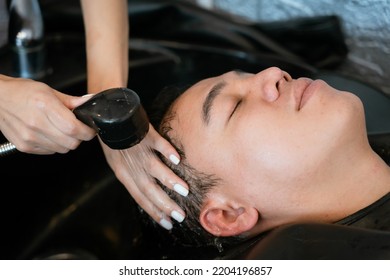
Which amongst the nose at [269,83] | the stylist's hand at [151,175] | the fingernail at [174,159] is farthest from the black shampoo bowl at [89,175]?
the nose at [269,83]

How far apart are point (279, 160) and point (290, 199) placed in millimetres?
92

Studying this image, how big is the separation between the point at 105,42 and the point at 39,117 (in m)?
0.37

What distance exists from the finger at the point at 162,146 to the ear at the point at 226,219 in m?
0.13

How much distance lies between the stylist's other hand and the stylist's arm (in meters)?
0.16

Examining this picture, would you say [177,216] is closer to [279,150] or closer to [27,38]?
[279,150]

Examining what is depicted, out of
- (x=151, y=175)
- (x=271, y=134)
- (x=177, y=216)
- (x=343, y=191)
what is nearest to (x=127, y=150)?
(x=151, y=175)

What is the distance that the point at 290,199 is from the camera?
3.53ft

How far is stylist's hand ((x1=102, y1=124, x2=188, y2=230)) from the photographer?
1104 mm

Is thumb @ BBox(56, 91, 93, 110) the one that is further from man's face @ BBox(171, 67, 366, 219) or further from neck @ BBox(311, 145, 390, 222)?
neck @ BBox(311, 145, 390, 222)

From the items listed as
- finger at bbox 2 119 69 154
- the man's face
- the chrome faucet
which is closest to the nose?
the man's face

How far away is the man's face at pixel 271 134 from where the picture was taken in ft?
3.43

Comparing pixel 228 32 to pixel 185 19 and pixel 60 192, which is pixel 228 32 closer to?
pixel 185 19

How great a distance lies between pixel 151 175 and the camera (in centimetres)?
113
